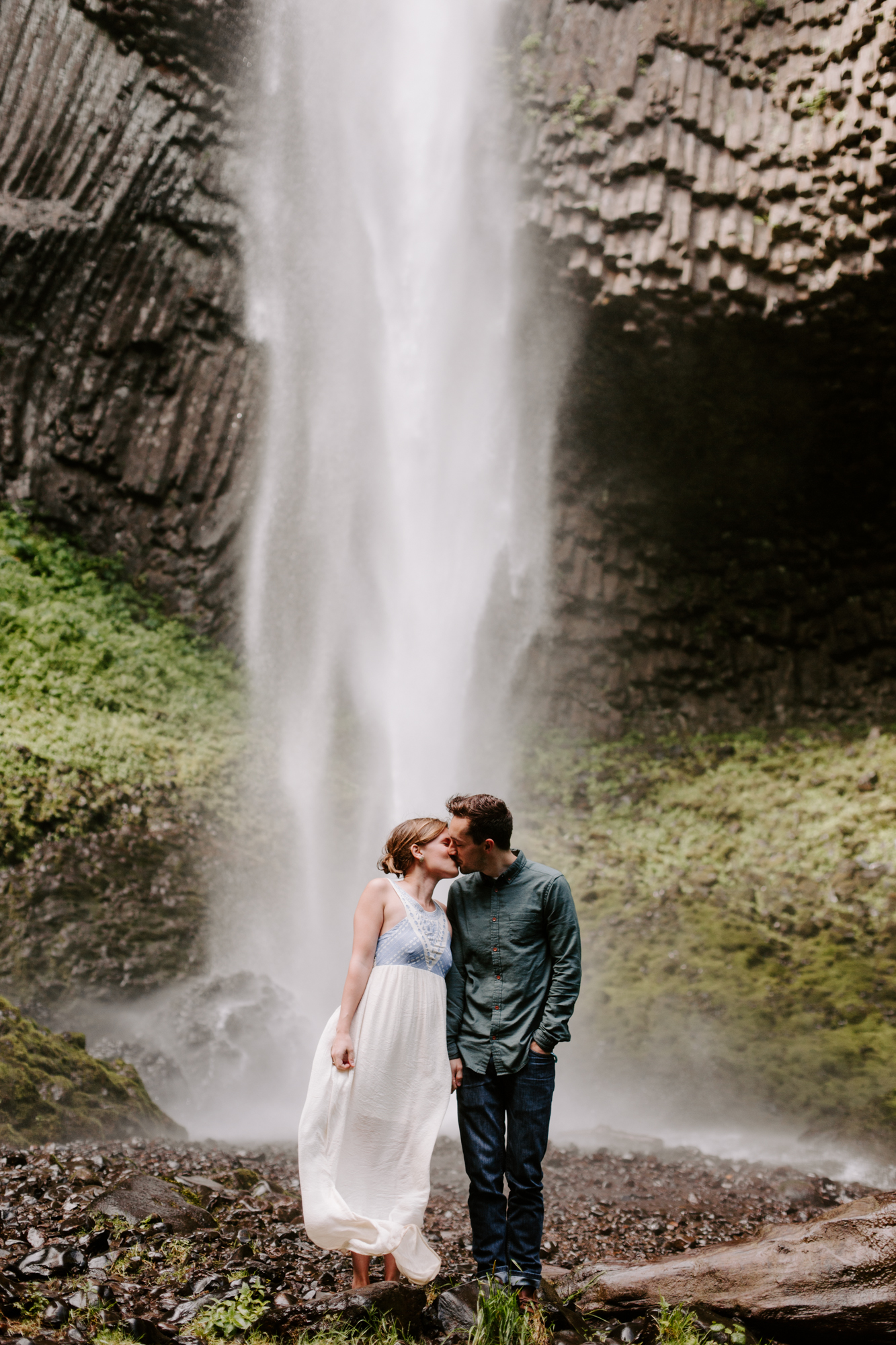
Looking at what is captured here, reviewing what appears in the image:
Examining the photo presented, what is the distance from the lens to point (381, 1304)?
2982 millimetres

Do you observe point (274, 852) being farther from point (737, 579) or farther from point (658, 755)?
point (737, 579)

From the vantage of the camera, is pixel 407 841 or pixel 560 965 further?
pixel 407 841

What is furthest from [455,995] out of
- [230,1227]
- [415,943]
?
[230,1227]

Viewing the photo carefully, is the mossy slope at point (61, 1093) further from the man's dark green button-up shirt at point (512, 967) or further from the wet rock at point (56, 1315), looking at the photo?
the man's dark green button-up shirt at point (512, 967)

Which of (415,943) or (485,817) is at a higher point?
(485,817)

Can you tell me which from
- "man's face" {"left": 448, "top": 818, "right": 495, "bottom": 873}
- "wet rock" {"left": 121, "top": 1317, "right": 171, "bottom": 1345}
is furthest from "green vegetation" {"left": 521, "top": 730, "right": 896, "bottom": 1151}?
"wet rock" {"left": 121, "top": 1317, "right": 171, "bottom": 1345}

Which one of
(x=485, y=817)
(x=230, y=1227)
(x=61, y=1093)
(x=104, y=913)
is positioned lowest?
(x=61, y=1093)

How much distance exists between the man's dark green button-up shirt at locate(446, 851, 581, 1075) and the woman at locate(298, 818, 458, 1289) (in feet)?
0.47

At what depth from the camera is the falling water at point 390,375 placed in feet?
46.1

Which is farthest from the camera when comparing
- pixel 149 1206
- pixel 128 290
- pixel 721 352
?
pixel 128 290

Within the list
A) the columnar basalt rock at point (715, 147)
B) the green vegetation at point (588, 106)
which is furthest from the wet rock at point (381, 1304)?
the green vegetation at point (588, 106)

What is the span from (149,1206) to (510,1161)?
1.76 meters

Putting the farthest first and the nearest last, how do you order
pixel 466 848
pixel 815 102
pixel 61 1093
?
pixel 815 102 < pixel 61 1093 < pixel 466 848

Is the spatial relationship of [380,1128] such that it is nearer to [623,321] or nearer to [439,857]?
[439,857]
